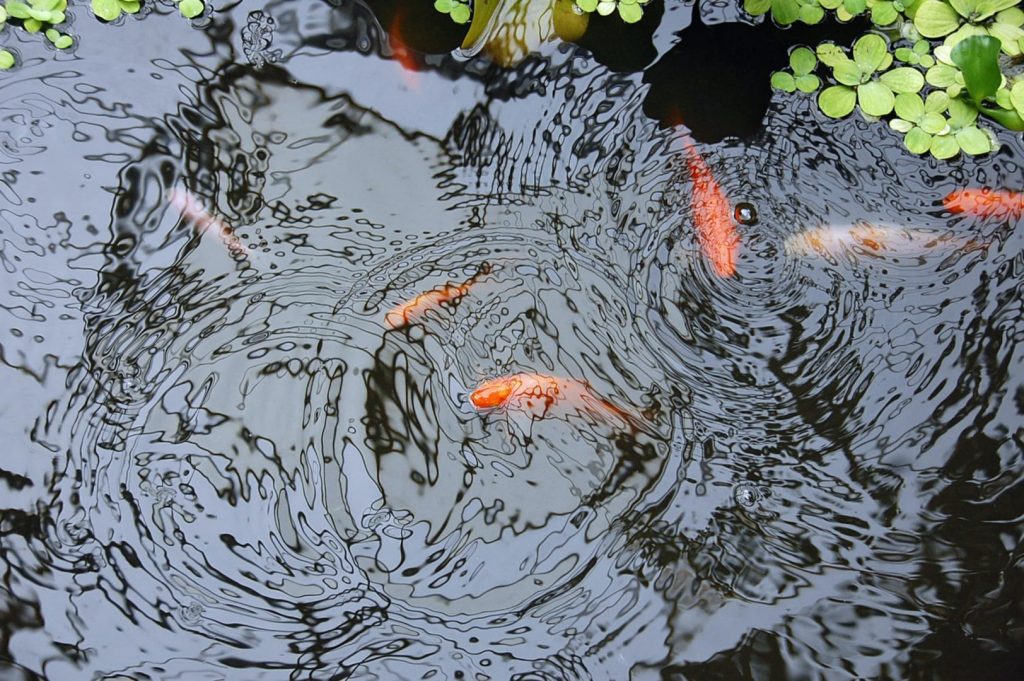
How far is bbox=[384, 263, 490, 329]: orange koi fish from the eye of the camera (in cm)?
254

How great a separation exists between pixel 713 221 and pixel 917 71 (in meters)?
0.90

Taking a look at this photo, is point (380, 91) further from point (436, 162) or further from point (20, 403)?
point (20, 403)

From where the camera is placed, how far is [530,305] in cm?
256

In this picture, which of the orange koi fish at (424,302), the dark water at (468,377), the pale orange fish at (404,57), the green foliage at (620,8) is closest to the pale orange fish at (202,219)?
the dark water at (468,377)

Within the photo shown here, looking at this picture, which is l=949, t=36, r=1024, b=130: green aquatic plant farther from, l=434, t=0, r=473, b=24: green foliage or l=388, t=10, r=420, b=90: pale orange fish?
l=388, t=10, r=420, b=90: pale orange fish

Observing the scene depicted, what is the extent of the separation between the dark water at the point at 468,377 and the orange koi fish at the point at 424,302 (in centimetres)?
3

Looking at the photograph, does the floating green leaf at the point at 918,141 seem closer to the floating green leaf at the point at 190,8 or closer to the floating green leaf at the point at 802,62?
the floating green leaf at the point at 802,62

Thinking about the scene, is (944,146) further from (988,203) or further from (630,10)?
(630,10)

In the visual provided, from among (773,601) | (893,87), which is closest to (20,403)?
(773,601)

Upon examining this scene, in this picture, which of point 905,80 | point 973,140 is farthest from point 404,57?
point 973,140

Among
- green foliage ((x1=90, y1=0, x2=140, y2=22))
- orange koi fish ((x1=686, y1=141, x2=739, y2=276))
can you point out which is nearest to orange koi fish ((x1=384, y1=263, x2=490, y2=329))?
orange koi fish ((x1=686, y1=141, x2=739, y2=276))

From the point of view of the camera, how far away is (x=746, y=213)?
2.62 meters

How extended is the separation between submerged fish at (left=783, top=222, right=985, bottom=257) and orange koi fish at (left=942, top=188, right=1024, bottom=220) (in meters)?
0.11

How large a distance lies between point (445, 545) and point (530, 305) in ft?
2.49
